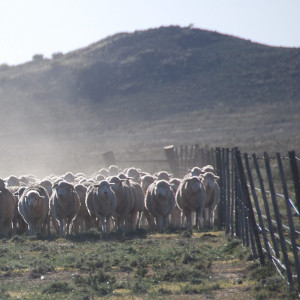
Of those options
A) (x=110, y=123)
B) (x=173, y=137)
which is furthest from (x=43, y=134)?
(x=173, y=137)

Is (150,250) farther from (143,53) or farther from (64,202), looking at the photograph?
(143,53)

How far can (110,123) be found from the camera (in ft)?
228

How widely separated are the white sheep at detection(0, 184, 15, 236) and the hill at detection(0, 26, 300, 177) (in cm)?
2806

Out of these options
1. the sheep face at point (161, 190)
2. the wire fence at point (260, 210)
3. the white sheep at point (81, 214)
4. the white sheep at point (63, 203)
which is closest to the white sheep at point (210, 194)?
the wire fence at point (260, 210)

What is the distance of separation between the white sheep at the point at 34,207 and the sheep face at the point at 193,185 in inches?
168

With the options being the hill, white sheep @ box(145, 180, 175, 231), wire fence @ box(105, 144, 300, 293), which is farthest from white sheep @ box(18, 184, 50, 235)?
the hill

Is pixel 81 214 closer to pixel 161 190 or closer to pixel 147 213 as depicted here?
pixel 147 213

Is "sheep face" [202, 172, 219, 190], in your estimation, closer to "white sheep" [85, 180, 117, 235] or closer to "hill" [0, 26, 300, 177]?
"white sheep" [85, 180, 117, 235]

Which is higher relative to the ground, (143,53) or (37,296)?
(143,53)

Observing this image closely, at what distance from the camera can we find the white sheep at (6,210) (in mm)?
15266

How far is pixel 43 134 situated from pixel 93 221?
182 ft

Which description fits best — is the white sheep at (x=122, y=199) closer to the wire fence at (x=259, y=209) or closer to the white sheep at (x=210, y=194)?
the white sheep at (x=210, y=194)

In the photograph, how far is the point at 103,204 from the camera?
49.6ft

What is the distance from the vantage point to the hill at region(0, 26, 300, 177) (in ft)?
190
